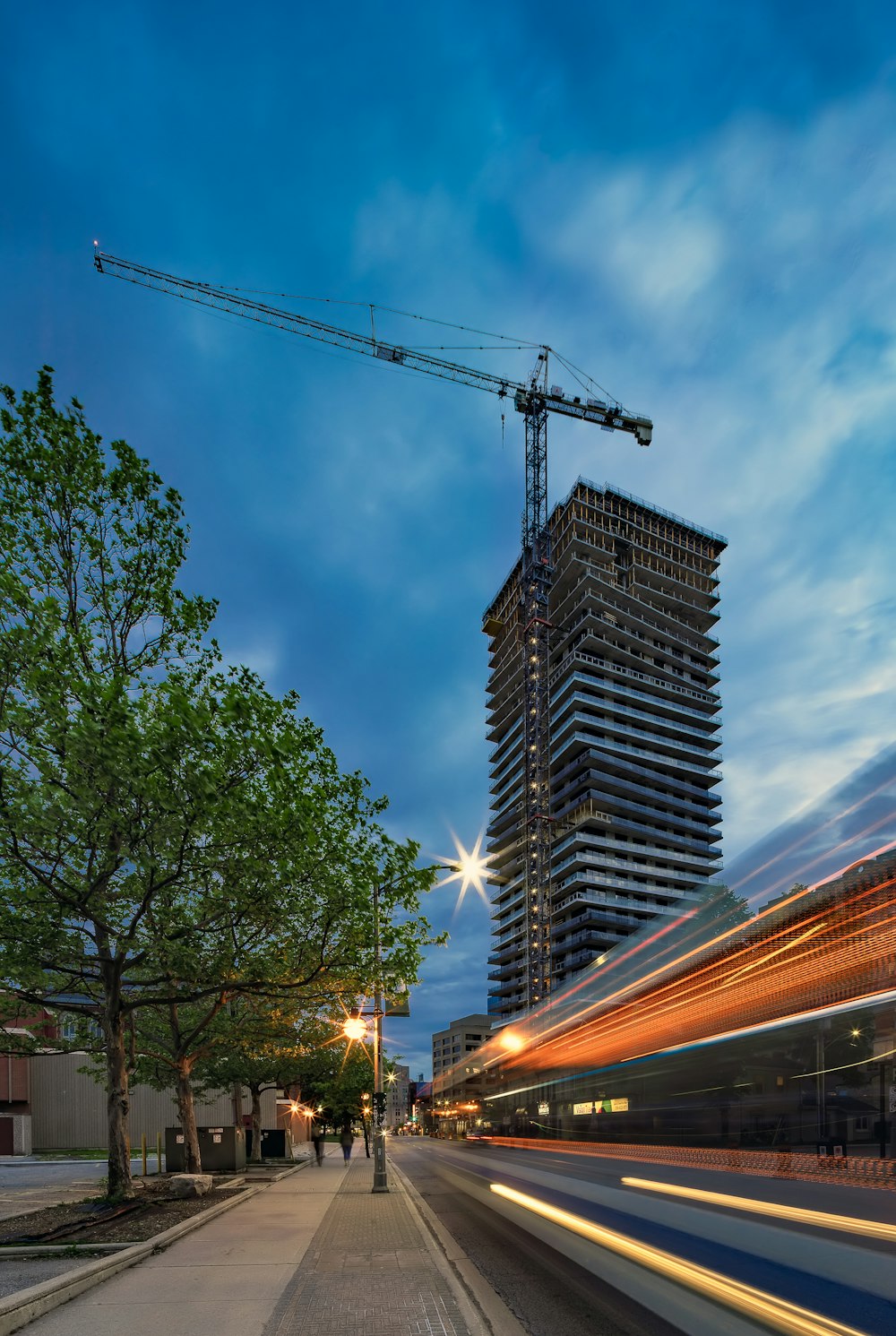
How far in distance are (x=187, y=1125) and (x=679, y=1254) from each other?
58.3ft

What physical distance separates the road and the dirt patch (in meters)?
5.36

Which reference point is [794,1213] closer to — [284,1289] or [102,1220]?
[284,1289]

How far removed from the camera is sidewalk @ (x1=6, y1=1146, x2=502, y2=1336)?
27.4ft

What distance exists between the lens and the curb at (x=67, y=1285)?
838 cm

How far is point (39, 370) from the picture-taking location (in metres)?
16.2

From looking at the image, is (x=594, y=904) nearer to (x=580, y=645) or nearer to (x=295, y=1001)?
(x=580, y=645)

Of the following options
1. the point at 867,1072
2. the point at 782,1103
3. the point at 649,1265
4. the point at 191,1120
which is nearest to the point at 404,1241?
the point at 649,1265

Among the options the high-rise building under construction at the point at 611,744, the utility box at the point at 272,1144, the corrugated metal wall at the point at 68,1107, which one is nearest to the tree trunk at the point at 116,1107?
the utility box at the point at 272,1144

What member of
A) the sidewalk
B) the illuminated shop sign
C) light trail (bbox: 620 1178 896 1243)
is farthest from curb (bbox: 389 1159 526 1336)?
the illuminated shop sign

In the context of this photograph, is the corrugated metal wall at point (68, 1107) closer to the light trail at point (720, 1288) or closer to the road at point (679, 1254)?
the road at point (679, 1254)

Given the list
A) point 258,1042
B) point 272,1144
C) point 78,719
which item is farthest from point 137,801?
point 272,1144

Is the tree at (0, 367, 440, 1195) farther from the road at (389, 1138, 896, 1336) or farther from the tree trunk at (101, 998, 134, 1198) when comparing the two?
the road at (389, 1138, 896, 1336)

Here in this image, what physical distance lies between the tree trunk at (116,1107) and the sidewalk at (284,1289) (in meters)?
2.66

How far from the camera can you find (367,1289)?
1006 cm
